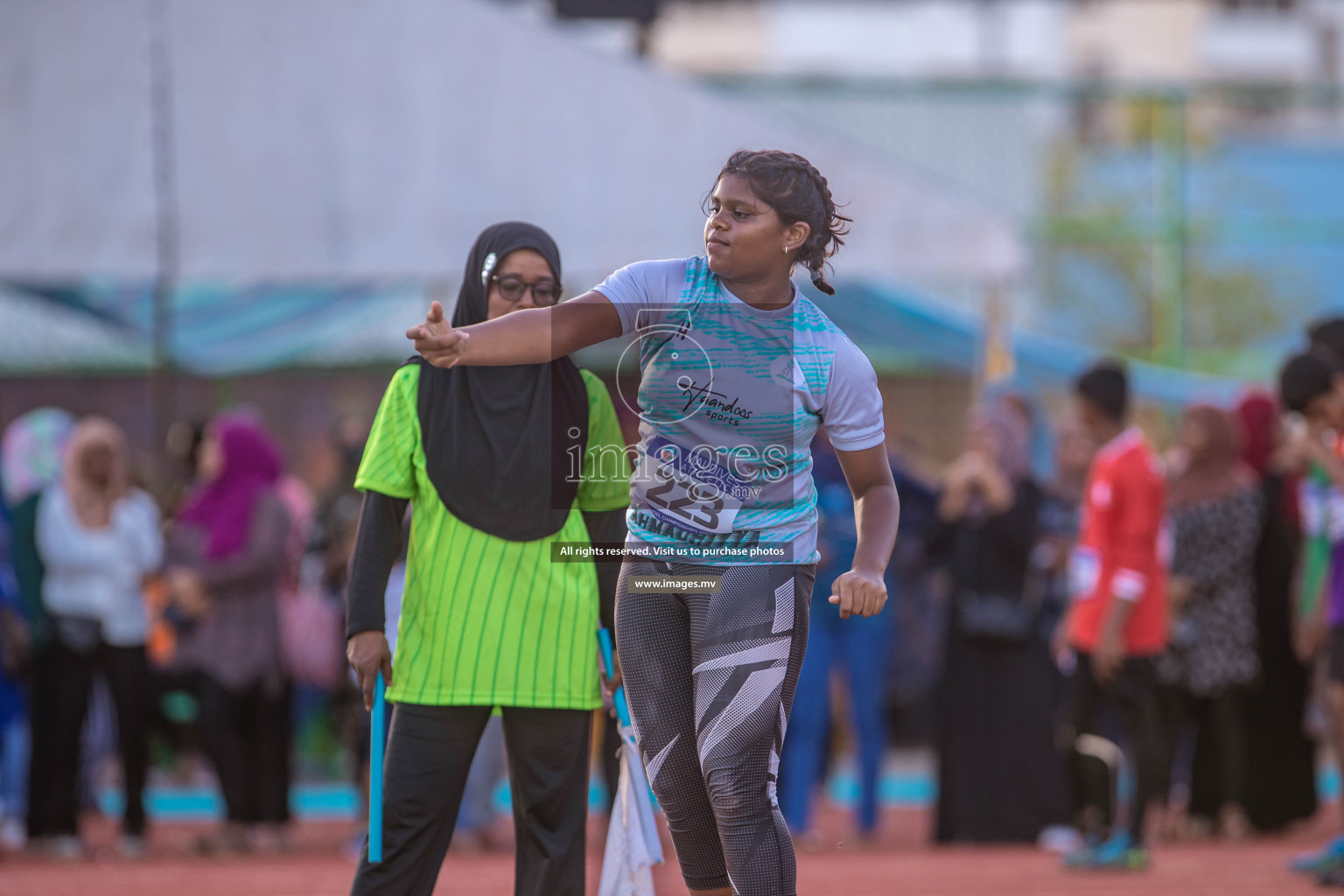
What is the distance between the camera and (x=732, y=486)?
139 inches

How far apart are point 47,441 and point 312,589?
6.45ft

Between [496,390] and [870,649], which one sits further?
[870,649]

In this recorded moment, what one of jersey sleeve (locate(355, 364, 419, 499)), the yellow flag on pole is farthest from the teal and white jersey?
the yellow flag on pole

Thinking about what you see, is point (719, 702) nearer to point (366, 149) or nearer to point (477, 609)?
point (477, 609)

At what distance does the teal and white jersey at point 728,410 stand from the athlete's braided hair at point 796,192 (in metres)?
0.13

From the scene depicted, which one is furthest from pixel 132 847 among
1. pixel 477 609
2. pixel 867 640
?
pixel 477 609

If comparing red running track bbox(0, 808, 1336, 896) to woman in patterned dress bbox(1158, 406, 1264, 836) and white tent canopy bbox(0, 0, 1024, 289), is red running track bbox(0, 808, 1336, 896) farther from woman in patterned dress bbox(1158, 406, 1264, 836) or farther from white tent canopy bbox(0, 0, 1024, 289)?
white tent canopy bbox(0, 0, 1024, 289)

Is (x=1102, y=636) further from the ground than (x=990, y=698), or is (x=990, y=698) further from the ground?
(x=1102, y=636)

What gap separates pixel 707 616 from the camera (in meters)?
3.53

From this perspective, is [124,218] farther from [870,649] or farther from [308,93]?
[870,649]

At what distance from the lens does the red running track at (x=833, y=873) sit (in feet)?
21.5

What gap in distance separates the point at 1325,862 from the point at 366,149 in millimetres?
5630

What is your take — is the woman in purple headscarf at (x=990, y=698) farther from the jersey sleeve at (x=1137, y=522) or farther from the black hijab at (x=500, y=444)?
the black hijab at (x=500, y=444)

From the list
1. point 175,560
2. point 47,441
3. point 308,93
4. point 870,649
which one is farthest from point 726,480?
point 47,441
